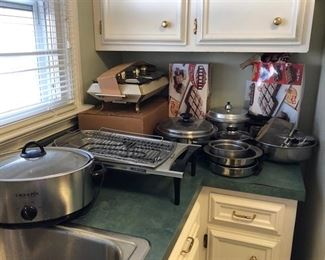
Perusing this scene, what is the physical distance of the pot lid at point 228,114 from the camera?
5.02ft

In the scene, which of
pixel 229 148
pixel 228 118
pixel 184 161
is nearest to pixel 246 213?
pixel 229 148

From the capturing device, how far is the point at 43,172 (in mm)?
853

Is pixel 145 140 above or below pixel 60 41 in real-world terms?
below

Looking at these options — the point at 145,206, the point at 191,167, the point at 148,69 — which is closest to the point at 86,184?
the point at 145,206

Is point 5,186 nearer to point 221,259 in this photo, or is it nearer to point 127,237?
point 127,237

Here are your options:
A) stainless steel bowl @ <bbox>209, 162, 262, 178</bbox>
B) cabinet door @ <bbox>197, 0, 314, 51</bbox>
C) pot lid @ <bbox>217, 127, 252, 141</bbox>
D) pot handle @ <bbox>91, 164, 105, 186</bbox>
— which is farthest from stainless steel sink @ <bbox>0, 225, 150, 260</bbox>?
cabinet door @ <bbox>197, 0, 314, 51</bbox>

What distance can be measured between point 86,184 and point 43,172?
0.40ft

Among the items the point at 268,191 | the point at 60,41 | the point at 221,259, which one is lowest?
the point at 221,259

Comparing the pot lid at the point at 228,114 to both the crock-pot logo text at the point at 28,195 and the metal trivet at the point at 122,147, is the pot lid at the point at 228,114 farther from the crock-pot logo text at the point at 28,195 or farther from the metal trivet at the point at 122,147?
the crock-pot logo text at the point at 28,195

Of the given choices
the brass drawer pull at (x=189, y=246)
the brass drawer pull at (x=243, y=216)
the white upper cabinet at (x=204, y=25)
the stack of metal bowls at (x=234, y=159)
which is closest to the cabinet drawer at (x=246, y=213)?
the brass drawer pull at (x=243, y=216)

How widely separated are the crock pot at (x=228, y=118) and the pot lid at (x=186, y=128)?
94mm

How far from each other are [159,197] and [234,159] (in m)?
0.35

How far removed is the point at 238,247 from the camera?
1.29 metres

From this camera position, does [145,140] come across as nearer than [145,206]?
No
